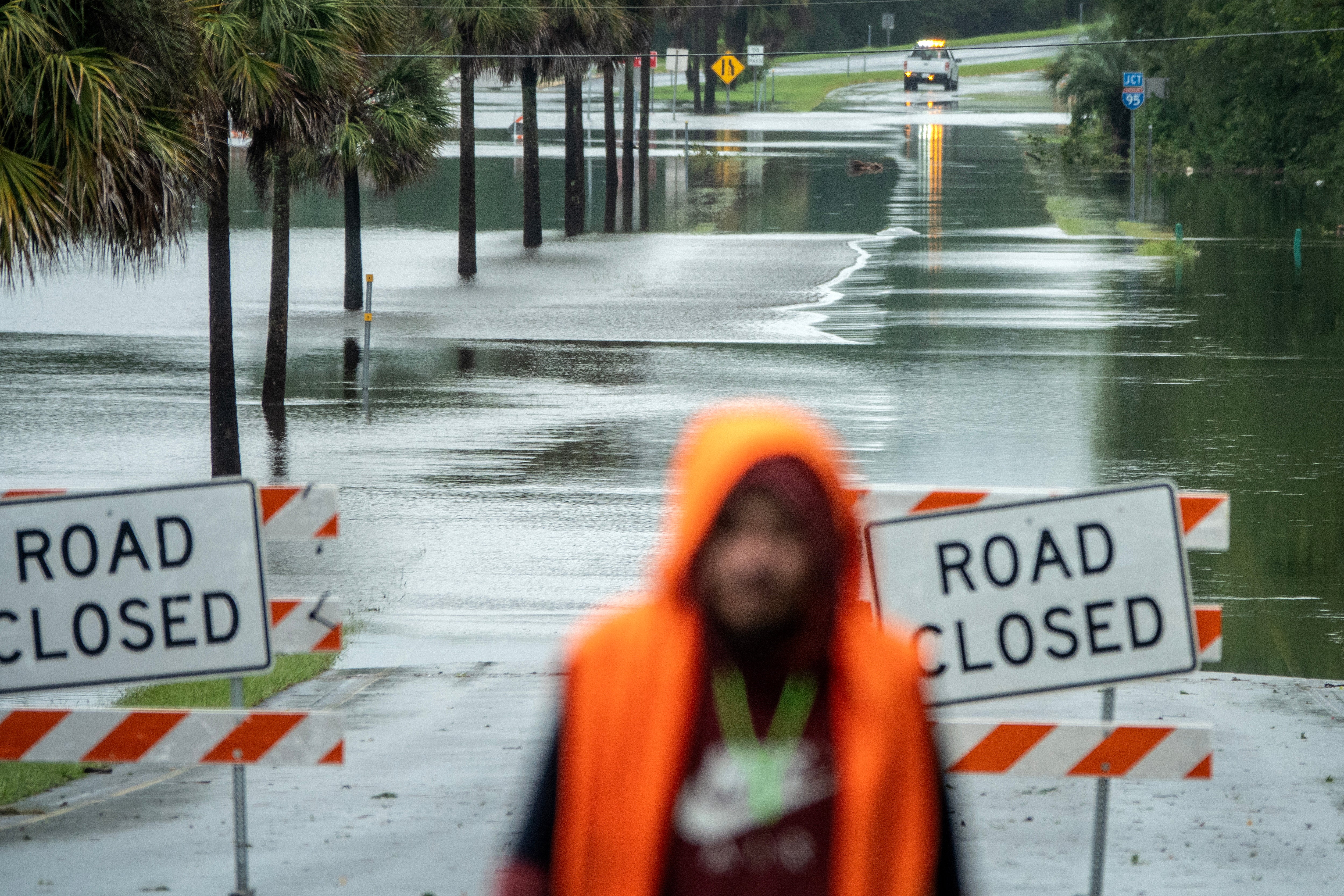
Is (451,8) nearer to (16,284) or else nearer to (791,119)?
(16,284)

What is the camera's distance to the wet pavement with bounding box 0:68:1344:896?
9.17 metres

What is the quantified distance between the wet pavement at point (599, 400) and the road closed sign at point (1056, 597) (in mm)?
750

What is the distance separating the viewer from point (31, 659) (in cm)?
541

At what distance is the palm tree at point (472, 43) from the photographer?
2992 centimetres

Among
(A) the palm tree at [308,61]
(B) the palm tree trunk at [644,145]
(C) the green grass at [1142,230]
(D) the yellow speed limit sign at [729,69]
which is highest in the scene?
(D) the yellow speed limit sign at [729,69]

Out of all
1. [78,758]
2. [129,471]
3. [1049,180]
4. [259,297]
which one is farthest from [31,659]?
[1049,180]

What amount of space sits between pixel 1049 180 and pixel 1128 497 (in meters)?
50.0

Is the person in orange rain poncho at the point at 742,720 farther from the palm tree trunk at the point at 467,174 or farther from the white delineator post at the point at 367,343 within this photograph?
the palm tree trunk at the point at 467,174

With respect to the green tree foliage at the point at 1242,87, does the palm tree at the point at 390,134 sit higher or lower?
lower

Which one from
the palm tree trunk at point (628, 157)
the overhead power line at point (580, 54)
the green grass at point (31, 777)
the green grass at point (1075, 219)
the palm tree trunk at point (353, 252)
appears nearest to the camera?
the green grass at point (31, 777)

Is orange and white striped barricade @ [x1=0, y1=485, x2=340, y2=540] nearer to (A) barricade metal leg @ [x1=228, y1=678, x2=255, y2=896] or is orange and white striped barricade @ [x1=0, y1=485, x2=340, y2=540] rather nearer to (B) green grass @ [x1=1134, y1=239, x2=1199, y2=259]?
(A) barricade metal leg @ [x1=228, y1=678, x2=255, y2=896]

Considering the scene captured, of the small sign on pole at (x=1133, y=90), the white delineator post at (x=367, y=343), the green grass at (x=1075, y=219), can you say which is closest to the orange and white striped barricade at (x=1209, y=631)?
the white delineator post at (x=367, y=343)

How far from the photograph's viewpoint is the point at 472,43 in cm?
3045

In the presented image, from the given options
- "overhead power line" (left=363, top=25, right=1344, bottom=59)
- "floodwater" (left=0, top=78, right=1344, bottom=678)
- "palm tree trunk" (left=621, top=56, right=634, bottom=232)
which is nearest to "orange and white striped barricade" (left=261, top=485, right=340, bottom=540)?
"floodwater" (left=0, top=78, right=1344, bottom=678)
